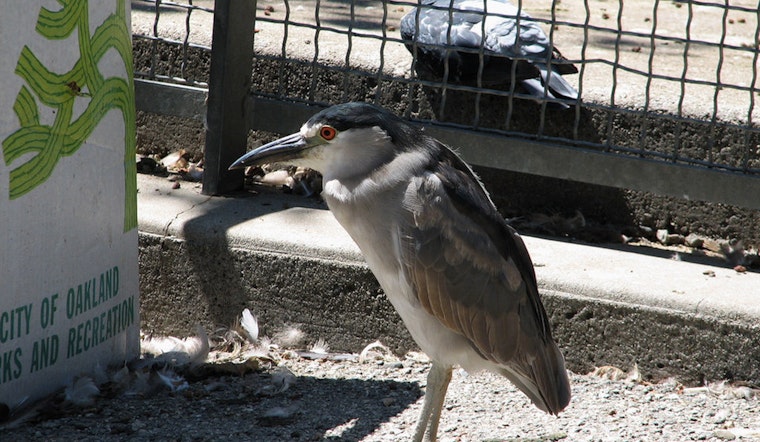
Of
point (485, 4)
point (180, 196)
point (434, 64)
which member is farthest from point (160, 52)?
point (485, 4)

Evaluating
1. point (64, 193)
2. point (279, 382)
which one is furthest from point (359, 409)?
point (64, 193)

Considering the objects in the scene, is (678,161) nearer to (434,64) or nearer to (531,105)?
(531,105)

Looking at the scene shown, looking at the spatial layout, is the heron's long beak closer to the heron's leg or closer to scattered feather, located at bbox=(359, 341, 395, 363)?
the heron's leg

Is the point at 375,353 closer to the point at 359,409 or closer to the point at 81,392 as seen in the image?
the point at 359,409

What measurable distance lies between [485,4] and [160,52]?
184 cm

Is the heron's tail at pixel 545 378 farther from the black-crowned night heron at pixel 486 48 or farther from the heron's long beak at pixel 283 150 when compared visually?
the black-crowned night heron at pixel 486 48

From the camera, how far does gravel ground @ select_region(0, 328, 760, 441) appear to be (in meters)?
3.36

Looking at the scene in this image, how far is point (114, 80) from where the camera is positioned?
3.53 m

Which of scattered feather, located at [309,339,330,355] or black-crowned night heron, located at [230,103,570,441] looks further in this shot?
scattered feather, located at [309,339,330,355]

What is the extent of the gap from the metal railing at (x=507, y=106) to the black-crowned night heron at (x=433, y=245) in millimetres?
1183

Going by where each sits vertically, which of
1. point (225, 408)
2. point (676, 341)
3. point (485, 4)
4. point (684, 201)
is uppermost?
point (485, 4)

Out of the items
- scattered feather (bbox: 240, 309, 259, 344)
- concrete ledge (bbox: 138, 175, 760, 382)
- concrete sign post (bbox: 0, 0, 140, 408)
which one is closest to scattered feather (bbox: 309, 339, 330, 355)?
concrete ledge (bbox: 138, 175, 760, 382)

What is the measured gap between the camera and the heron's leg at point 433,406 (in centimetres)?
324

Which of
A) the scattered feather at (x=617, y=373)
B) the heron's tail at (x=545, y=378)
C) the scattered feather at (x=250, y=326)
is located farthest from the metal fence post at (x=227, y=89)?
the scattered feather at (x=617, y=373)
